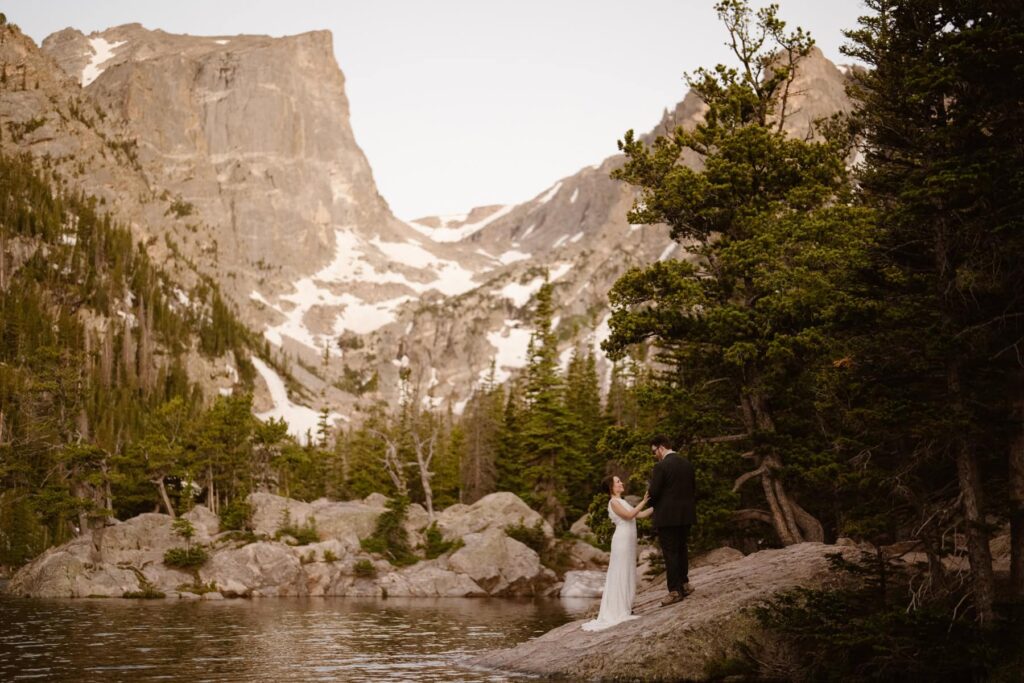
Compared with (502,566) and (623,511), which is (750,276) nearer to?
(623,511)

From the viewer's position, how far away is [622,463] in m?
22.5

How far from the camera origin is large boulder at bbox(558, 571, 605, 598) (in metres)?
50.1

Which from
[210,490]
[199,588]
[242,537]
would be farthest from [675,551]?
[210,490]

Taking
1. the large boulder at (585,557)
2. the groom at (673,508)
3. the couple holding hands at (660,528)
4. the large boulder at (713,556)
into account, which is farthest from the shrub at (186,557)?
the groom at (673,508)

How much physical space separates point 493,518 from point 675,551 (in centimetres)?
4457

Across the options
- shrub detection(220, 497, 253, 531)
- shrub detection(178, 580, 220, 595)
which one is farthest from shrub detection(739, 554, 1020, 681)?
shrub detection(220, 497, 253, 531)

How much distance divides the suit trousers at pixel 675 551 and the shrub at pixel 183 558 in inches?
1588

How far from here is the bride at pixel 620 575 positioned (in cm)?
1570

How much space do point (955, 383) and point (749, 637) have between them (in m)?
4.77

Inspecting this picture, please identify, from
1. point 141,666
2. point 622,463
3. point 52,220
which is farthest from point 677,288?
point 52,220

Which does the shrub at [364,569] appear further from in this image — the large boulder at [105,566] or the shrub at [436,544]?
the large boulder at [105,566]

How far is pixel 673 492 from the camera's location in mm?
14719

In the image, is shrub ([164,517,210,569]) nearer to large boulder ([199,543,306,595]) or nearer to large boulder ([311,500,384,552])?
large boulder ([199,543,306,595])

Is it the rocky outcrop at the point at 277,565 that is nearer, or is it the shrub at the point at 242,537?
the rocky outcrop at the point at 277,565
